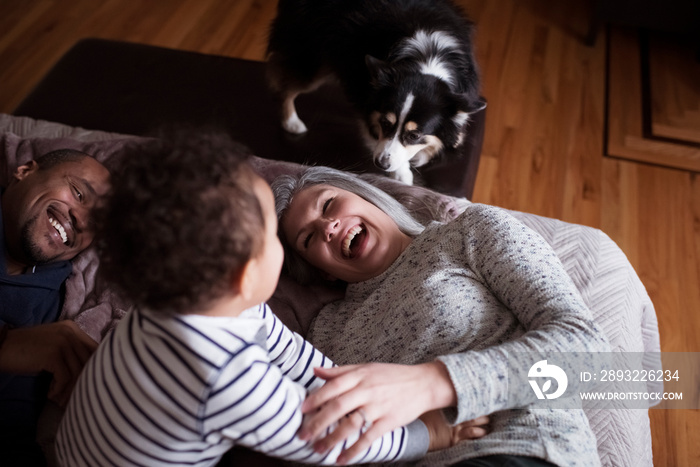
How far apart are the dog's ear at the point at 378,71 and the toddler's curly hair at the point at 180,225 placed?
3.46 ft

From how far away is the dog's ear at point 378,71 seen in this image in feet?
5.58

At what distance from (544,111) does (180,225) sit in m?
2.35

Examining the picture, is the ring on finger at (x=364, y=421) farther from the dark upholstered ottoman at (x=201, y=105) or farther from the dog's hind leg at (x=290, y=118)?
the dog's hind leg at (x=290, y=118)

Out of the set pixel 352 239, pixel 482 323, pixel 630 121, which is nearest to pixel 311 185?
pixel 352 239

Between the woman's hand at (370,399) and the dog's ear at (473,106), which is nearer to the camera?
the woman's hand at (370,399)

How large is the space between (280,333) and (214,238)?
0.32 metres

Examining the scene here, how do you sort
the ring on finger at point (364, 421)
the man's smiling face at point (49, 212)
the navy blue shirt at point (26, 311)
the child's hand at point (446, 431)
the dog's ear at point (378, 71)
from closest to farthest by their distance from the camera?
the ring on finger at point (364, 421), the child's hand at point (446, 431), the navy blue shirt at point (26, 311), the man's smiling face at point (49, 212), the dog's ear at point (378, 71)

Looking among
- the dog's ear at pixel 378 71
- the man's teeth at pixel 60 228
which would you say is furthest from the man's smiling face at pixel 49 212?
the dog's ear at pixel 378 71

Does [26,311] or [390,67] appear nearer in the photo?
[26,311]

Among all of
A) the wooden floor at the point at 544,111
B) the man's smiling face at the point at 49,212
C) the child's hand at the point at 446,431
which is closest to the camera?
the child's hand at the point at 446,431

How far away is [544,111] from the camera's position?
2676 millimetres

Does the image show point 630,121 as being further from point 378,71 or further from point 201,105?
point 201,105

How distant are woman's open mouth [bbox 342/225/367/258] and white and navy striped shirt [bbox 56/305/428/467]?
444mm

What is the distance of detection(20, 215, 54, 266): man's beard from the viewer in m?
1.32
